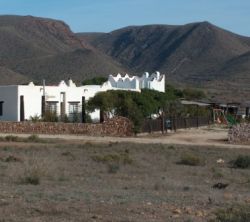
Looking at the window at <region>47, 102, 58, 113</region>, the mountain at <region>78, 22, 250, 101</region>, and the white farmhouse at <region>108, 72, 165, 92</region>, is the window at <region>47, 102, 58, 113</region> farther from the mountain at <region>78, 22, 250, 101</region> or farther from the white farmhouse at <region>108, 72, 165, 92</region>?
the mountain at <region>78, 22, 250, 101</region>

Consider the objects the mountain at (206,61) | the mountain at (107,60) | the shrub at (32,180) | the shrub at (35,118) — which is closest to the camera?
the shrub at (32,180)

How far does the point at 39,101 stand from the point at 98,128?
32.8 feet

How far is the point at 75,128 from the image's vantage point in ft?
194

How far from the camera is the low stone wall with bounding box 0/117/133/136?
58594mm

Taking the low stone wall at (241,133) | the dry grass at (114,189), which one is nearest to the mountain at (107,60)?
the low stone wall at (241,133)

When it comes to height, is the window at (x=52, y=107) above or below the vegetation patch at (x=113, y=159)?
above

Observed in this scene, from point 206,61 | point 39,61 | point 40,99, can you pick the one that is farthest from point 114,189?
point 206,61

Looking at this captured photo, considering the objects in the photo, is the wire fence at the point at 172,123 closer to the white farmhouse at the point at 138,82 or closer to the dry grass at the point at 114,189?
the white farmhouse at the point at 138,82

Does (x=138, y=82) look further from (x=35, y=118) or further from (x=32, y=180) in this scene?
(x=32, y=180)

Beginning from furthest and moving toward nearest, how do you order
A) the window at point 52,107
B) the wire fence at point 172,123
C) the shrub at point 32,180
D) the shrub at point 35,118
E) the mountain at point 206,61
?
1. the mountain at point 206,61
2. the window at point 52,107
3. the wire fence at point 172,123
4. the shrub at point 35,118
5. the shrub at point 32,180

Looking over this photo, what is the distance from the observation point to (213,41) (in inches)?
7416

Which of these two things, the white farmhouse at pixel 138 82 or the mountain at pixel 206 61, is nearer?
the white farmhouse at pixel 138 82

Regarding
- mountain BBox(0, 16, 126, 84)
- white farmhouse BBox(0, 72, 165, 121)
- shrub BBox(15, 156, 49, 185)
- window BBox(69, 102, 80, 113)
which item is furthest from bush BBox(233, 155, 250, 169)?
mountain BBox(0, 16, 126, 84)

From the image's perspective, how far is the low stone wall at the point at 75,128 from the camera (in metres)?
58.6
